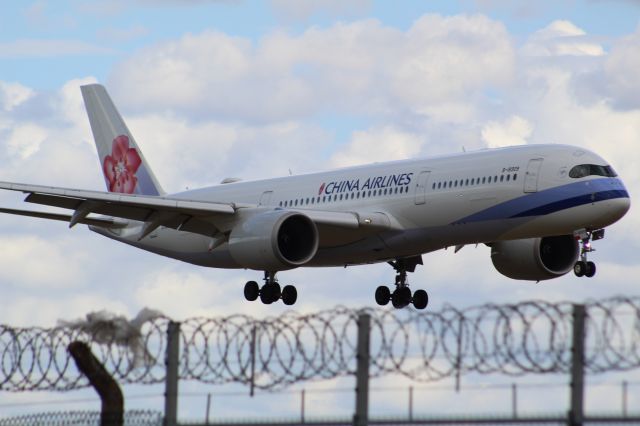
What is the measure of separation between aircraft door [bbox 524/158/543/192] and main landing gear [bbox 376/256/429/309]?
863 cm

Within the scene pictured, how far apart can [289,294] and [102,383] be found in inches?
1080

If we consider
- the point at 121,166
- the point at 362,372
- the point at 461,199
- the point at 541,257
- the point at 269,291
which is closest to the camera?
the point at 362,372

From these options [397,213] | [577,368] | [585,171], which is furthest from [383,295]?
[577,368]

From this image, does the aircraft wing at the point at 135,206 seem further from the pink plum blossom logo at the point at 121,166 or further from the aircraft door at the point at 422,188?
the pink plum blossom logo at the point at 121,166

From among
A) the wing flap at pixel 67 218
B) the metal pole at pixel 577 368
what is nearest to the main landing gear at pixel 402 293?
the wing flap at pixel 67 218

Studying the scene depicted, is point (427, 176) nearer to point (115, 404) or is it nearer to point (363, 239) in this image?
point (363, 239)

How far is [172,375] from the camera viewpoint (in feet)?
72.6

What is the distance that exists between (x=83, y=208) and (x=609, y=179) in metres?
17.4

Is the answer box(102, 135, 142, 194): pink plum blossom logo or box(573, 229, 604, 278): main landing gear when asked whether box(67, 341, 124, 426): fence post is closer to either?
box(573, 229, 604, 278): main landing gear

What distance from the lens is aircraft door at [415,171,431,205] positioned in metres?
43.4

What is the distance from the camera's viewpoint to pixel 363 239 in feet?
148

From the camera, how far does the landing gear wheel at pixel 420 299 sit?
50.2 meters

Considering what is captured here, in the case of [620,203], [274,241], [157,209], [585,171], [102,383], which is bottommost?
[102,383]

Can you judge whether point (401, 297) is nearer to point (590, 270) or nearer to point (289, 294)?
point (289, 294)
